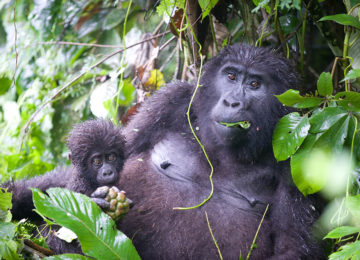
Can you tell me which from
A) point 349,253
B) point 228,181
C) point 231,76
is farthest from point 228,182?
point 349,253

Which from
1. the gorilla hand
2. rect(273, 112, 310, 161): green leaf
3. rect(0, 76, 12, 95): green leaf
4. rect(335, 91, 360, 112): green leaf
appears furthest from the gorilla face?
rect(0, 76, 12, 95): green leaf

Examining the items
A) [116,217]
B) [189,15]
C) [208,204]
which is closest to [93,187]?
[116,217]

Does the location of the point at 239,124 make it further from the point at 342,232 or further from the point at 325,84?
the point at 342,232

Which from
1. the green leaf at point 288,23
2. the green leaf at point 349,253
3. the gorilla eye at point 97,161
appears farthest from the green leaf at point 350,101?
the gorilla eye at point 97,161

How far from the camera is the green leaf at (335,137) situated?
2299 millimetres

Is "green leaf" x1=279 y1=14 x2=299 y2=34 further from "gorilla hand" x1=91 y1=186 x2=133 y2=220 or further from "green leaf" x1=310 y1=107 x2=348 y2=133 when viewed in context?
"gorilla hand" x1=91 y1=186 x2=133 y2=220

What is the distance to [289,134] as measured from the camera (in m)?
2.41

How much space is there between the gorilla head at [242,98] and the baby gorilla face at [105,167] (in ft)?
1.95

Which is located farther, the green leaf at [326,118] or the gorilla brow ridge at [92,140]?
the gorilla brow ridge at [92,140]

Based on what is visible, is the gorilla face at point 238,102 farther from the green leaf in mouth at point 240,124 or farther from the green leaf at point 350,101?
the green leaf at point 350,101

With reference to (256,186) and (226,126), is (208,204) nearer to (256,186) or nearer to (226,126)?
(256,186)

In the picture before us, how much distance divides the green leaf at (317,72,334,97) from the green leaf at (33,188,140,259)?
129 centimetres

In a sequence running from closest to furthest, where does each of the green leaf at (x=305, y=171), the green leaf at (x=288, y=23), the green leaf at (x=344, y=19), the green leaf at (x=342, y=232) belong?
the green leaf at (x=342, y=232)
the green leaf at (x=305, y=171)
the green leaf at (x=344, y=19)
the green leaf at (x=288, y=23)

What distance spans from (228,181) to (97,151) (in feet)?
2.82
